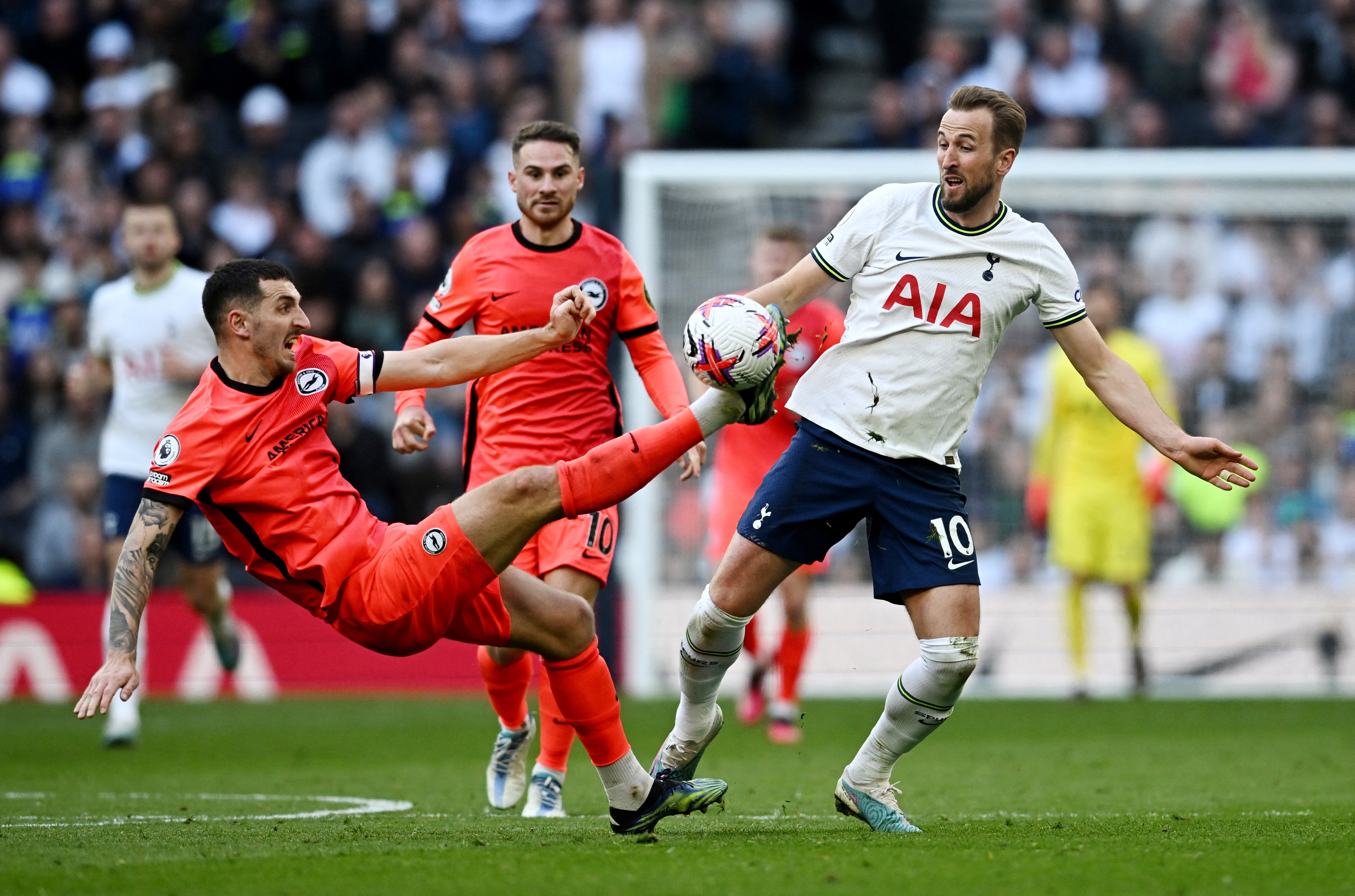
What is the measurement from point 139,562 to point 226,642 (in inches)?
184

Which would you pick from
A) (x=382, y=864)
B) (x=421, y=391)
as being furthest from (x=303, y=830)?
(x=421, y=391)

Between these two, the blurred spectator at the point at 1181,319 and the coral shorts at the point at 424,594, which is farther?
the blurred spectator at the point at 1181,319

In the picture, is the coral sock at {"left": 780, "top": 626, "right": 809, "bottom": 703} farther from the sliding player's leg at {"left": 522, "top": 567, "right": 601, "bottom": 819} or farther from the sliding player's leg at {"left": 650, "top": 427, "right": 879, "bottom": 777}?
the sliding player's leg at {"left": 650, "top": 427, "right": 879, "bottom": 777}

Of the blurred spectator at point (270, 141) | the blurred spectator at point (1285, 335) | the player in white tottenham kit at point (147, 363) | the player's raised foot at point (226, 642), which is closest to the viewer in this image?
the player in white tottenham kit at point (147, 363)

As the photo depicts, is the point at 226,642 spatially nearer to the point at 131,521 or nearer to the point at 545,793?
the point at 131,521

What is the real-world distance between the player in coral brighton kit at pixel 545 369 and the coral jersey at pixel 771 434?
99.8 inches

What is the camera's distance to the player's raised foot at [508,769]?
6855 mm

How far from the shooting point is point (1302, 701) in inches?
474

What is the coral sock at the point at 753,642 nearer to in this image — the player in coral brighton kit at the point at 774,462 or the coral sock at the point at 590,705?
the player in coral brighton kit at the point at 774,462

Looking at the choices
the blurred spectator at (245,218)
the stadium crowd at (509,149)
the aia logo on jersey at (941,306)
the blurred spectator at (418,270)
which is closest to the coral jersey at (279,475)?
the aia logo on jersey at (941,306)

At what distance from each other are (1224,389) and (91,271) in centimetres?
1022

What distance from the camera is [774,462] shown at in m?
9.41

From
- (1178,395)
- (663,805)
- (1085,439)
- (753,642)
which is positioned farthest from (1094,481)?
(663,805)

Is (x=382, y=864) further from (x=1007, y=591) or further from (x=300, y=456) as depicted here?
(x=1007, y=591)
